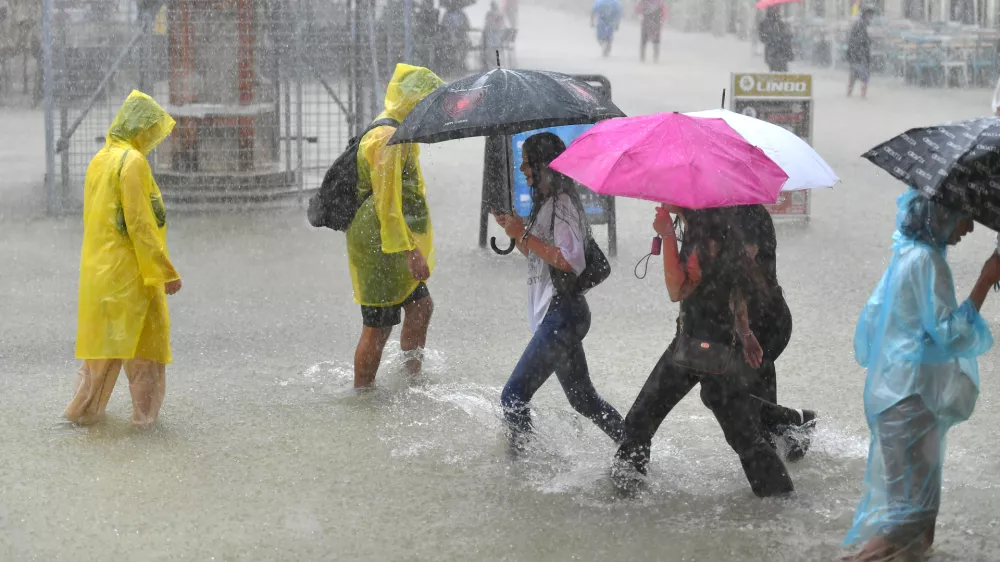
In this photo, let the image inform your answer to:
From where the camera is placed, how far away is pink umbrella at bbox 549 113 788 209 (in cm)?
433

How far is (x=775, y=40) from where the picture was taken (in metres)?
21.5

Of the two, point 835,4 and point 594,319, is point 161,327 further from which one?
point 835,4

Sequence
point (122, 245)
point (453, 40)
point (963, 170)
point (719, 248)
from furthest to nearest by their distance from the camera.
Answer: point (453, 40) → point (122, 245) → point (719, 248) → point (963, 170)

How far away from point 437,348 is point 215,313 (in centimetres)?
182

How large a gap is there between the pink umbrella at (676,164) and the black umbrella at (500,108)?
0.35 m

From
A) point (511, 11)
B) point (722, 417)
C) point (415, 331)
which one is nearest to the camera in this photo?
point (722, 417)

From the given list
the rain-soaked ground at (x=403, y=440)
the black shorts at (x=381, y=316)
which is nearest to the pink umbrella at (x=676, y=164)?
the rain-soaked ground at (x=403, y=440)

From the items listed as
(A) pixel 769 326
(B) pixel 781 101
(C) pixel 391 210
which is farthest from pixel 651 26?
(A) pixel 769 326

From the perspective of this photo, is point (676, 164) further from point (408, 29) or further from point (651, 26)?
point (651, 26)

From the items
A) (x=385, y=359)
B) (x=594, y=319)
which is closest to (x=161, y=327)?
(x=385, y=359)

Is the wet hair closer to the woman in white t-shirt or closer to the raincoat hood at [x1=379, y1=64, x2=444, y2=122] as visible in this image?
the woman in white t-shirt

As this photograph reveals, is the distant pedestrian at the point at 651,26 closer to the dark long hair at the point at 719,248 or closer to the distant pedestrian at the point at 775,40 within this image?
the distant pedestrian at the point at 775,40

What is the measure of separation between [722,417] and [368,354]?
87.9 inches

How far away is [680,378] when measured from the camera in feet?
15.6
